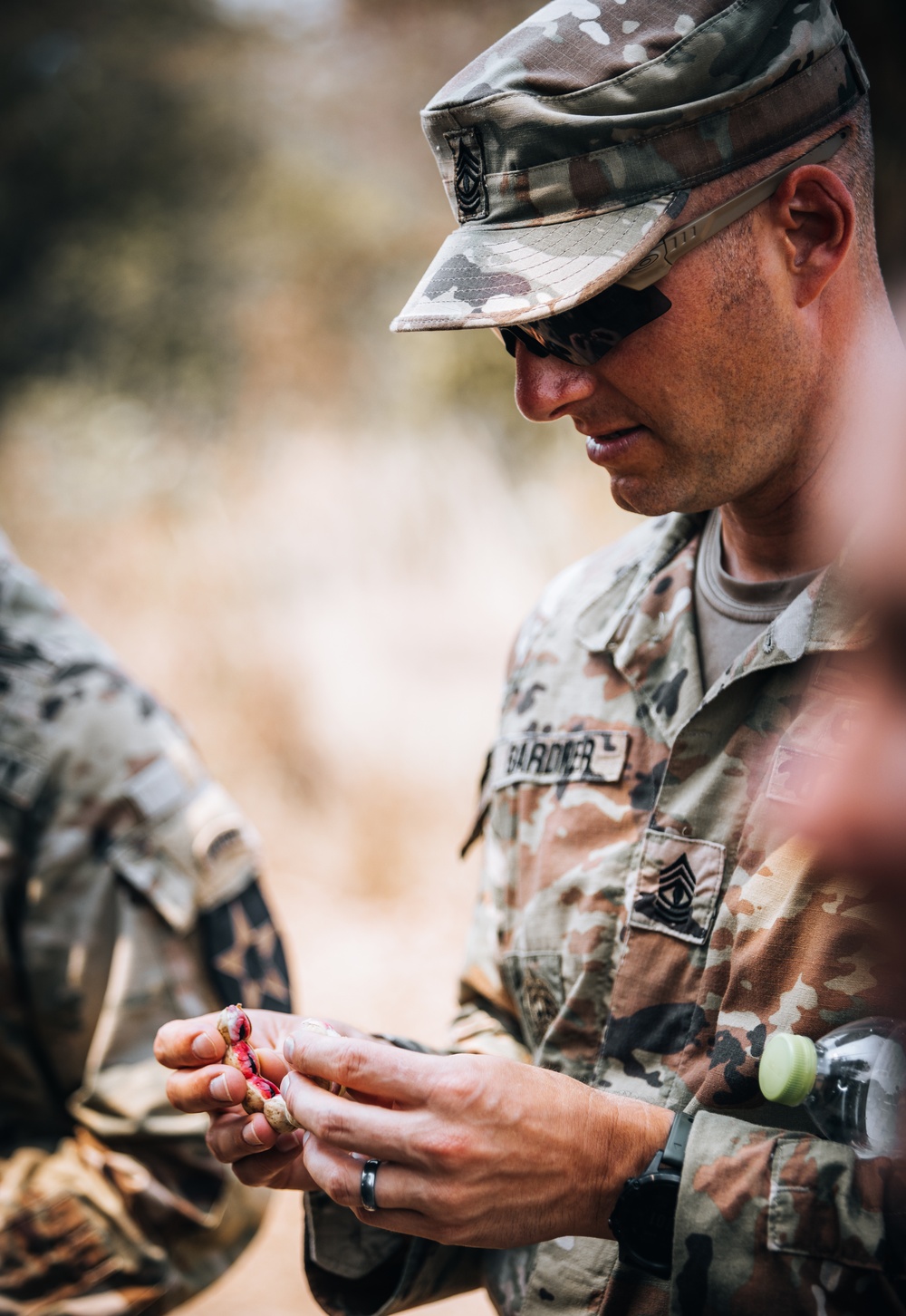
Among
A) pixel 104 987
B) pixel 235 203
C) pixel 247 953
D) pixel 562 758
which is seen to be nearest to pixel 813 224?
pixel 562 758

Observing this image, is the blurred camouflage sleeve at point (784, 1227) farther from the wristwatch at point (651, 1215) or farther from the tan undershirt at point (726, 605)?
the tan undershirt at point (726, 605)

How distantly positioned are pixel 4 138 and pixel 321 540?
8.06 m

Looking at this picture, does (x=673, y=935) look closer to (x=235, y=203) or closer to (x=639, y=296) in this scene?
(x=639, y=296)

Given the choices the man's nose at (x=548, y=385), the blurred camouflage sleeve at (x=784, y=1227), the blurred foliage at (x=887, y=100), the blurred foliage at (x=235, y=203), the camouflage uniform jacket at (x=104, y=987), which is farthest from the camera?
the blurred foliage at (x=235, y=203)

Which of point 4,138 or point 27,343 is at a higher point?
point 4,138

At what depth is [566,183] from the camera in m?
1.63

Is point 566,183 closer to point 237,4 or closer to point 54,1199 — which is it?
point 54,1199

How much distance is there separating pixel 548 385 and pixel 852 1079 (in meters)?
1.02

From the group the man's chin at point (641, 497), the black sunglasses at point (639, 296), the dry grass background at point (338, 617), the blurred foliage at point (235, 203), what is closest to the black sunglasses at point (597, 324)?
the black sunglasses at point (639, 296)

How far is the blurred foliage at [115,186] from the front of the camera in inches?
504

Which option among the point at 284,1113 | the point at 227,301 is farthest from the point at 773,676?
the point at 227,301

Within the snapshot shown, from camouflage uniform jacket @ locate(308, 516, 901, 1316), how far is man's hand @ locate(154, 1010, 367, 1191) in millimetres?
177

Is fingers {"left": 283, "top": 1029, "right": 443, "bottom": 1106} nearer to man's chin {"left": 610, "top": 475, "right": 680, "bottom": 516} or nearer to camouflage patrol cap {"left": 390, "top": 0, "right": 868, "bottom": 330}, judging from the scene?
man's chin {"left": 610, "top": 475, "right": 680, "bottom": 516}

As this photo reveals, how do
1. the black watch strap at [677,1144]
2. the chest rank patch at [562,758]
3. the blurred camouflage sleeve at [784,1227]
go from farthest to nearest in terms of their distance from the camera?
1. the chest rank patch at [562,758]
2. the black watch strap at [677,1144]
3. the blurred camouflage sleeve at [784,1227]
